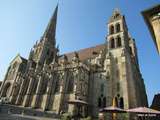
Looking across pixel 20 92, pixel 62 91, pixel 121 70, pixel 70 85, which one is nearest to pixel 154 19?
pixel 62 91

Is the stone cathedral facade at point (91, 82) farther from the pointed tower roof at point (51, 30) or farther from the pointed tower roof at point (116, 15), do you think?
the pointed tower roof at point (51, 30)

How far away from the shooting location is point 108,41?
39.1 m

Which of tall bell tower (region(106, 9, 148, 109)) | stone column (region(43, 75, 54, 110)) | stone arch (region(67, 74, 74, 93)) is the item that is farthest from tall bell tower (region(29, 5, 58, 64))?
tall bell tower (region(106, 9, 148, 109))

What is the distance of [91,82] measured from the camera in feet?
114

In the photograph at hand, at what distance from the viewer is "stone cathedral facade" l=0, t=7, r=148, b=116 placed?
30.3 m

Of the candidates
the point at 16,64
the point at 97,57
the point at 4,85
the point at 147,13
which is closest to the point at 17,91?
the point at 4,85

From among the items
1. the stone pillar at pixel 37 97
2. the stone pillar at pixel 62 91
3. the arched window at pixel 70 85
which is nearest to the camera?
the stone pillar at pixel 62 91

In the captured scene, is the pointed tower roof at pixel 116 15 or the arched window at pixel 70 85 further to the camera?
the pointed tower roof at pixel 116 15

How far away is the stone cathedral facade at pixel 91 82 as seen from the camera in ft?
99.3

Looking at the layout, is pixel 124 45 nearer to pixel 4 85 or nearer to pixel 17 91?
pixel 17 91

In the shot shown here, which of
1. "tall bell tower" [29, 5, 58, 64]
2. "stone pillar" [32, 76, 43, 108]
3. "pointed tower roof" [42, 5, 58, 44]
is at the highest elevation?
"pointed tower roof" [42, 5, 58, 44]

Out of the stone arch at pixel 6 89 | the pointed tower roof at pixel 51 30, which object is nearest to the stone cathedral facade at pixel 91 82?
the stone arch at pixel 6 89

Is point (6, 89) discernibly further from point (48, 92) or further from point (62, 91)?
point (62, 91)

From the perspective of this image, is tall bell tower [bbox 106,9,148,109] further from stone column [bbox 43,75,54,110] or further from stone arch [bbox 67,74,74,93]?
stone column [bbox 43,75,54,110]
